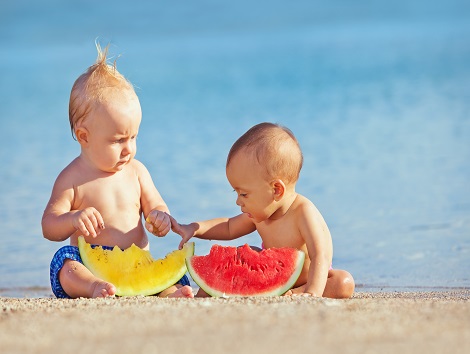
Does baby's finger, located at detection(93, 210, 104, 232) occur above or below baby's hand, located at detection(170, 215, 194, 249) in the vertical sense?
above

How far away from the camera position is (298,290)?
211 inches

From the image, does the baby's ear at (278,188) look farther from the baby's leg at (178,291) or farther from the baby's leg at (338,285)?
the baby's leg at (178,291)

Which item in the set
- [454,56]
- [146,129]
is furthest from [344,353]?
[454,56]

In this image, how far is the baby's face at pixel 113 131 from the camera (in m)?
5.65

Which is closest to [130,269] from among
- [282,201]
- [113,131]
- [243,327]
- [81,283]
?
Result: [81,283]

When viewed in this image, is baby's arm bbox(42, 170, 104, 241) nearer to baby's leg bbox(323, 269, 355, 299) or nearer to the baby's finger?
the baby's finger

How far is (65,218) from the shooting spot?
5484mm

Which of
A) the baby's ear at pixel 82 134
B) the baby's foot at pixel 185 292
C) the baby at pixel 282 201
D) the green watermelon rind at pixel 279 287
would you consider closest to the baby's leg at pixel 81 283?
the baby's foot at pixel 185 292

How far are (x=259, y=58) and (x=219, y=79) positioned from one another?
357 inches

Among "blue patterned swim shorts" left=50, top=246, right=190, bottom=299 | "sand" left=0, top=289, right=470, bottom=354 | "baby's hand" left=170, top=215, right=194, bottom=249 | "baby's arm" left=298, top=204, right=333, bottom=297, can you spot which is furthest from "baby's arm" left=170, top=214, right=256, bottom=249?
"sand" left=0, top=289, right=470, bottom=354

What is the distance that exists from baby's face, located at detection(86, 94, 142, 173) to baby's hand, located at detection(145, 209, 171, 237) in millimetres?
407

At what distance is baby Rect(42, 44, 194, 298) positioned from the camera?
18.2 ft

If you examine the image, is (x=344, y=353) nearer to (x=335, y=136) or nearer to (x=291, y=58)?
(x=335, y=136)

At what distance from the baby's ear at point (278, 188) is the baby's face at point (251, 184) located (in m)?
0.02
